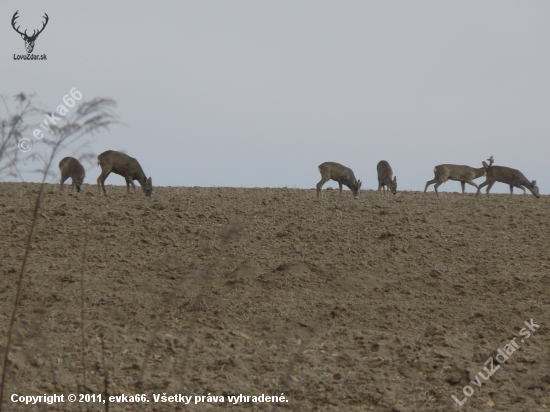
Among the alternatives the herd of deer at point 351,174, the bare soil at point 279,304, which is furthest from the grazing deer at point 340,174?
the bare soil at point 279,304

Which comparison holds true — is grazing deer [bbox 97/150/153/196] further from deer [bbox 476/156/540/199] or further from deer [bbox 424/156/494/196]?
deer [bbox 476/156/540/199]

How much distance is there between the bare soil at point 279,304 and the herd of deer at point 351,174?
139 inches

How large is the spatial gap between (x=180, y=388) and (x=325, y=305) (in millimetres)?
3106

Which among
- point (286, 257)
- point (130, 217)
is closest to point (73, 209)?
point (130, 217)

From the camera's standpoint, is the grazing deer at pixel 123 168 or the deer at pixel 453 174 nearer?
the grazing deer at pixel 123 168

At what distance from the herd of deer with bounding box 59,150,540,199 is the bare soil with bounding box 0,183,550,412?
353cm

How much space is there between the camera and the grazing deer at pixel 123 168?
18.4m

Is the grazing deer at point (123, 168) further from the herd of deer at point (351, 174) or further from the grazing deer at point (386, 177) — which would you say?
the grazing deer at point (386, 177)

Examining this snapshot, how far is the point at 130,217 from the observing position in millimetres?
13203

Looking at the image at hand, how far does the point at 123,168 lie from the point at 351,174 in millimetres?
7566

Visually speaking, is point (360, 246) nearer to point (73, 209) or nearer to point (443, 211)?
point (443, 211)

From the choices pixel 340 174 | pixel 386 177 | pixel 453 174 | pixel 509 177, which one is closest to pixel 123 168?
pixel 340 174

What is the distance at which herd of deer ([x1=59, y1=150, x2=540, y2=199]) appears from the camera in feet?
61.4

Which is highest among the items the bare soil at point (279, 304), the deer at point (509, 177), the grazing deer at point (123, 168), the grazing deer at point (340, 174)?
the deer at point (509, 177)
